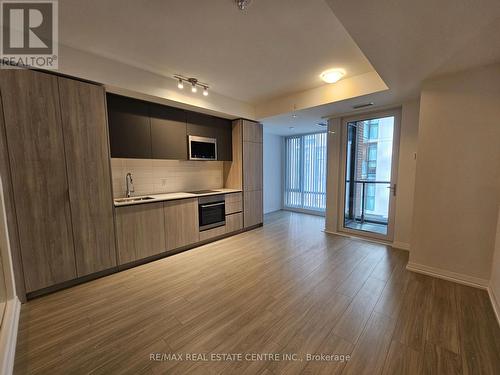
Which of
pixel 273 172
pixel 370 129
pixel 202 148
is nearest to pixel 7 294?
pixel 202 148

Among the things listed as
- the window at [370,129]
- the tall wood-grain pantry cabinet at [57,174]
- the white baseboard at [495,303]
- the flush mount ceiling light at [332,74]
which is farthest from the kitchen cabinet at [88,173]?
the window at [370,129]

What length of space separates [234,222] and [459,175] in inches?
134

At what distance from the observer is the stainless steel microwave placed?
3633 mm

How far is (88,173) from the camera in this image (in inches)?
95.2

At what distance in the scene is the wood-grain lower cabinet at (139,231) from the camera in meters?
2.70

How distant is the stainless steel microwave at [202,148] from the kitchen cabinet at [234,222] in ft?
4.01

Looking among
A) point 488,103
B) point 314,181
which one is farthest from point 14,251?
point 314,181

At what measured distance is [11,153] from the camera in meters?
1.97

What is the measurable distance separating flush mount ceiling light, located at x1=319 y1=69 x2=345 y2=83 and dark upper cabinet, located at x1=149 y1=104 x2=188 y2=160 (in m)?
2.29

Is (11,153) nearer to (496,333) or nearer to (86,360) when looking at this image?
(86,360)

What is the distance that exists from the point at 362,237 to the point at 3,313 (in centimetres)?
484

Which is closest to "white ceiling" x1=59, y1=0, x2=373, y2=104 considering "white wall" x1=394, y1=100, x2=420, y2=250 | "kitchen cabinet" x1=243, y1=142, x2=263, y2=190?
"white wall" x1=394, y1=100, x2=420, y2=250

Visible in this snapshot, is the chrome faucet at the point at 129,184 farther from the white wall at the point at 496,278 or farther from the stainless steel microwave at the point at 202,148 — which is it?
the white wall at the point at 496,278

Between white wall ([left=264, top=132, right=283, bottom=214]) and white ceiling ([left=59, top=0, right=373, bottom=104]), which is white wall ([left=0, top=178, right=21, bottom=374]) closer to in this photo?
white ceiling ([left=59, top=0, right=373, bottom=104])
